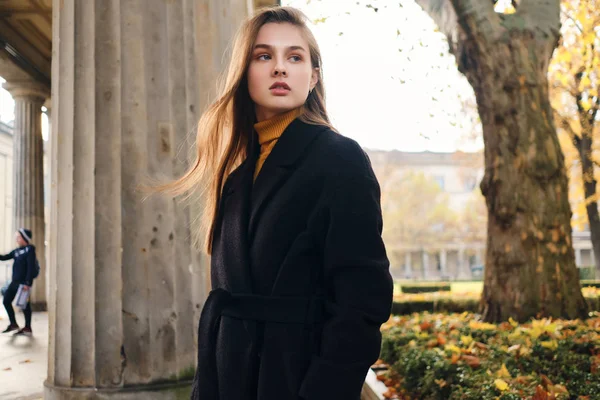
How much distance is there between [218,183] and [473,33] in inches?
236

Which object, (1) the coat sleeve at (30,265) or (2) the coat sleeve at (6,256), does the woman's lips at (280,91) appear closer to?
(2) the coat sleeve at (6,256)

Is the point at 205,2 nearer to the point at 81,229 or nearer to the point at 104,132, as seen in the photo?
the point at 104,132

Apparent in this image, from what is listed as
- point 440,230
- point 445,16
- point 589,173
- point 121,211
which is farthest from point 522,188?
point 440,230

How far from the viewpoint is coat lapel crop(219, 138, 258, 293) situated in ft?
5.35

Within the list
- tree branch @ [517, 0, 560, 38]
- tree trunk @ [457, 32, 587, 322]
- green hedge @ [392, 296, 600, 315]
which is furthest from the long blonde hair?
green hedge @ [392, 296, 600, 315]

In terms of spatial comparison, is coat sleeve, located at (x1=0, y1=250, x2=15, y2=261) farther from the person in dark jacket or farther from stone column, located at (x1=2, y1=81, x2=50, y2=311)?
stone column, located at (x1=2, y1=81, x2=50, y2=311)

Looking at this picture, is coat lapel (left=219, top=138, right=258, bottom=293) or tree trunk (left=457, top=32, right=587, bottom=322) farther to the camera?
tree trunk (left=457, top=32, right=587, bottom=322)

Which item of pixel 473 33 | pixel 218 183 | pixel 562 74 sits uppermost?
pixel 562 74

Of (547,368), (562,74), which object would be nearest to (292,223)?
(547,368)

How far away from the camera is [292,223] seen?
159 cm

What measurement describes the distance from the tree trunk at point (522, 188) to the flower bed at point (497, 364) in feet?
2.88

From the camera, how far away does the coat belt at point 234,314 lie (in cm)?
Result: 152

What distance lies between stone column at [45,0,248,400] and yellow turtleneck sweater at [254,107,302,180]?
6.09 ft

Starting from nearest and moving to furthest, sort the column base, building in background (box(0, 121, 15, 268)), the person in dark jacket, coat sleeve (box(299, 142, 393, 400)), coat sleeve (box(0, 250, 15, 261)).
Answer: coat sleeve (box(299, 142, 393, 400))
the column base
coat sleeve (box(0, 250, 15, 261))
the person in dark jacket
building in background (box(0, 121, 15, 268))
